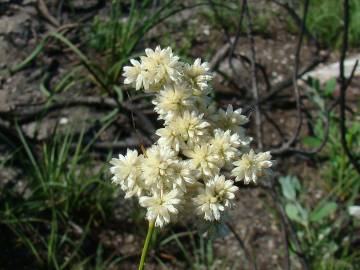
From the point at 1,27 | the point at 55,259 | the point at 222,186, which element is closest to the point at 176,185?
the point at 222,186

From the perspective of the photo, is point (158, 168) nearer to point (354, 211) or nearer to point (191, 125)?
point (191, 125)

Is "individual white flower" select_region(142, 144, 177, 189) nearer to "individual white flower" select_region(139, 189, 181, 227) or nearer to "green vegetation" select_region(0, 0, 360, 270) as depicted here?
"individual white flower" select_region(139, 189, 181, 227)

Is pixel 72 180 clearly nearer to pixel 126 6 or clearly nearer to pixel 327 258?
pixel 327 258

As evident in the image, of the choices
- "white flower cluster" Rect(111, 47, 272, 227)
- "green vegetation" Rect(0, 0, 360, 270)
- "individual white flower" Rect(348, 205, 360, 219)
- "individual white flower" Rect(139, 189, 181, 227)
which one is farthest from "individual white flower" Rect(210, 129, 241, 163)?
"individual white flower" Rect(348, 205, 360, 219)

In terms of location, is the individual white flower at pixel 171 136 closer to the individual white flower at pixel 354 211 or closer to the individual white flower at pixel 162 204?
the individual white flower at pixel 162 204

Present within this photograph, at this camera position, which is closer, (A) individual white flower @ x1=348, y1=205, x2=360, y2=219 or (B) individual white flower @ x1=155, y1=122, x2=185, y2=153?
(B) individual white flower @ x1=155, y1=122, x2=185, y2=153

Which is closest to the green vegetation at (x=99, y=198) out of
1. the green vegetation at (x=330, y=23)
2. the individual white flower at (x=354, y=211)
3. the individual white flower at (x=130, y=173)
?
the individual white flower at (x=354, y=211)
